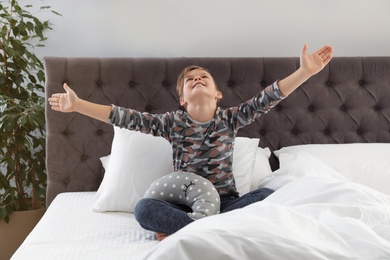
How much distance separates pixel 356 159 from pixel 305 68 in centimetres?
54

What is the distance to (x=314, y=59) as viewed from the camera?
7.09 feet

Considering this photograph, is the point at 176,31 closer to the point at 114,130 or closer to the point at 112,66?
the point at 112,66

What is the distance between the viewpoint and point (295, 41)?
9.52ft

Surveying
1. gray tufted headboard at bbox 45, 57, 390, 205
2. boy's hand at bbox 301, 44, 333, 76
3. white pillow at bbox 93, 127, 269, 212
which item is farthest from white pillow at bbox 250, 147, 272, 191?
boy's hand at bbox 301, 44, 333, 76

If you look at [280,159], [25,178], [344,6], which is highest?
[344,6]

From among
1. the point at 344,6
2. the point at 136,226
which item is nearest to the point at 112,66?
the point at 136,226

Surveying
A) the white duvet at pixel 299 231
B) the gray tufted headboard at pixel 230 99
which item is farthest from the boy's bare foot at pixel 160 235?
the gray tufted headboard at pixel 230 99

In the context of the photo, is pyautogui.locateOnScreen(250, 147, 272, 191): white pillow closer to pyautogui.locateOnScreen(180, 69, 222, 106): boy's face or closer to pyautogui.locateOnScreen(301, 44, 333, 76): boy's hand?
pyautogui.locateOnScreen(180, 69, 222, 106): boy's face

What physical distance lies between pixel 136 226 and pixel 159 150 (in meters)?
0.39

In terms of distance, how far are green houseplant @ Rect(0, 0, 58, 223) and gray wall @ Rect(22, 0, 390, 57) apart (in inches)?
5.7

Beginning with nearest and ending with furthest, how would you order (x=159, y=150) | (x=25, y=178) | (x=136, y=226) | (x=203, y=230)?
(x=203, y=230)
(x=136, y=226)
(x=159, y=150)
(x=25, y=178)

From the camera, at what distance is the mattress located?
179cm

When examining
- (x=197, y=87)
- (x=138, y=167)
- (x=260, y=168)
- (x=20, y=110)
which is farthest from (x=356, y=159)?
(x=20, y=110)

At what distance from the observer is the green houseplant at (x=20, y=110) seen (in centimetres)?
263
